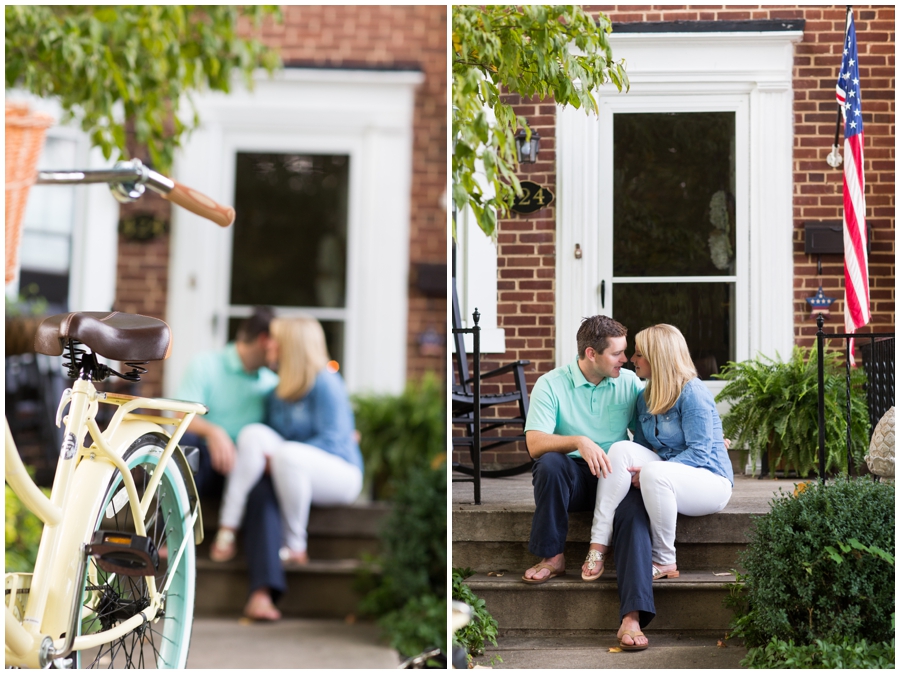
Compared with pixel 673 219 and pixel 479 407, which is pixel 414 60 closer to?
pixel 673 219

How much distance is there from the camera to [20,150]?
72.6 inches

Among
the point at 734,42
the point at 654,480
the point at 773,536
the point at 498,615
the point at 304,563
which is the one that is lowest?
the point at 304,563

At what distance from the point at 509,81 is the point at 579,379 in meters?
0.78

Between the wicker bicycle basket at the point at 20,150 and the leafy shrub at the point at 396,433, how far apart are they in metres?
2.59

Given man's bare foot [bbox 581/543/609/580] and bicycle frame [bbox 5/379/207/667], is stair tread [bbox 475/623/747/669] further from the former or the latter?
bicycle frame [bbox 5/379/207/667]

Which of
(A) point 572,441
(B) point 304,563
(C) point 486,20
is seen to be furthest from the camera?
(B) point 304,563

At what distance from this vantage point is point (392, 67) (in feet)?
15.8

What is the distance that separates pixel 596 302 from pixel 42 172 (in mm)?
1316

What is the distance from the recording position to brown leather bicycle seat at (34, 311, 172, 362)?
169cm

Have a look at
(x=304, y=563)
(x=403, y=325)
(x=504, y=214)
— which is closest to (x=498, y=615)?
(x=504, y=214)

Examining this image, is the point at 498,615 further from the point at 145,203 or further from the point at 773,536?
the point at 145,203

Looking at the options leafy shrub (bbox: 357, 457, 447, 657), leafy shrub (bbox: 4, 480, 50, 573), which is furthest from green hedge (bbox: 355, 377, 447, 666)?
leafy shrub (bbox: 4, 480, 50, 573)

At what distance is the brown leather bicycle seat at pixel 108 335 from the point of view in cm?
169

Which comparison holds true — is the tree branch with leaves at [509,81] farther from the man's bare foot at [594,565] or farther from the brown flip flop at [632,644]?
the brown flip flop at [632,644]
